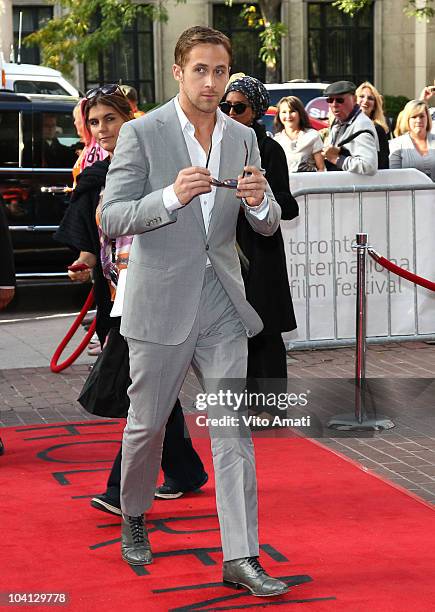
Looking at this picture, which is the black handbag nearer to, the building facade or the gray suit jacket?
the gray suit jacket

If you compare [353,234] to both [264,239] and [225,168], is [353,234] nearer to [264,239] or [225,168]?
[264,239]

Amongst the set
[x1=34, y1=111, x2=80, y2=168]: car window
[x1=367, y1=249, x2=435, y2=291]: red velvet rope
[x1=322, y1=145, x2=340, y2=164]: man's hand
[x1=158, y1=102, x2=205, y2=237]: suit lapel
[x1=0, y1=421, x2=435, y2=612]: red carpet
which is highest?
[x1=34, y1=111, x2=80, y2=168]: car window

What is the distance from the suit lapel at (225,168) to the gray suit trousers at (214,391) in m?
0.21

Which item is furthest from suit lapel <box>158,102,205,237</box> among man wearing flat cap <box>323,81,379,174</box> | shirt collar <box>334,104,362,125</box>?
shirt collar <box>334,104,362,125</box>

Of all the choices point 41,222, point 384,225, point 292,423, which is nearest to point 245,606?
point 292,423

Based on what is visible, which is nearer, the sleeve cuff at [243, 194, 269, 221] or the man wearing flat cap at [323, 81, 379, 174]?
the sleeve cuff at [243, 194, 269, 221]

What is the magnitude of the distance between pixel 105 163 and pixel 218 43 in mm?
1472

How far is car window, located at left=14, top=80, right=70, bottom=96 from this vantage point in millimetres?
20155

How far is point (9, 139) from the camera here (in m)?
12.4

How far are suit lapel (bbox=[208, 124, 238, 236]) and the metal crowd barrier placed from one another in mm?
4516

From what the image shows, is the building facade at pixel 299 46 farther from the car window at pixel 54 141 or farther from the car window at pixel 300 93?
the car window at pixel 54 141

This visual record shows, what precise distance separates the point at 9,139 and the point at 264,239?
595cm

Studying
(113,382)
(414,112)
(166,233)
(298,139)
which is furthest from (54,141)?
(166,233)

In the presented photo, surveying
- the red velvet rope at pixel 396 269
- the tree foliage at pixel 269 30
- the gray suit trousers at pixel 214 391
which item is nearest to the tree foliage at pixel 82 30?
the tree foliage at pixel 269 30
